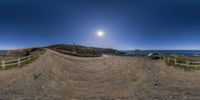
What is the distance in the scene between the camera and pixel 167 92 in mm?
16328

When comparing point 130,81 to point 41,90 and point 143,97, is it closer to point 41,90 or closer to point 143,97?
point 143,97

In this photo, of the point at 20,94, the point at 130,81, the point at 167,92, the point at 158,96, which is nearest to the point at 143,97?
the point at 158,96

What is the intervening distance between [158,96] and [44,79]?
36.7 feet

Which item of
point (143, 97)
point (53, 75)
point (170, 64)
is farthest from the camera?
point (170, 64)

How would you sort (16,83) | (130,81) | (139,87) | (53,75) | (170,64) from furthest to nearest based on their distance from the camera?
(170,64)
(53,75)
(130,81)
(16,83)
(139,87)

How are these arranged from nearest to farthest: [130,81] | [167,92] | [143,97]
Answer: [143,97], [167,92], [130,81]

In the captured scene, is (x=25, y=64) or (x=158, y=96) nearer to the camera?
(x=158, y=96)

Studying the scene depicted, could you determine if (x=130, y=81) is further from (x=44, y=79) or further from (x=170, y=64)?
(x=170, y=64)

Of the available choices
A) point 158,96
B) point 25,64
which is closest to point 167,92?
point 158,96

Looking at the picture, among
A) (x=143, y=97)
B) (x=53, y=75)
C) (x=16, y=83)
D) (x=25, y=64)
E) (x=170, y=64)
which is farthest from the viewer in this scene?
(x=170, y=64)

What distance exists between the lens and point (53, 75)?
2311 centimetres

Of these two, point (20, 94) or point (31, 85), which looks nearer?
point (20, 94)

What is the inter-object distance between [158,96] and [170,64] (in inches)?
801

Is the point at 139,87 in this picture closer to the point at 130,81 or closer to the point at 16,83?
the point at 130,81
